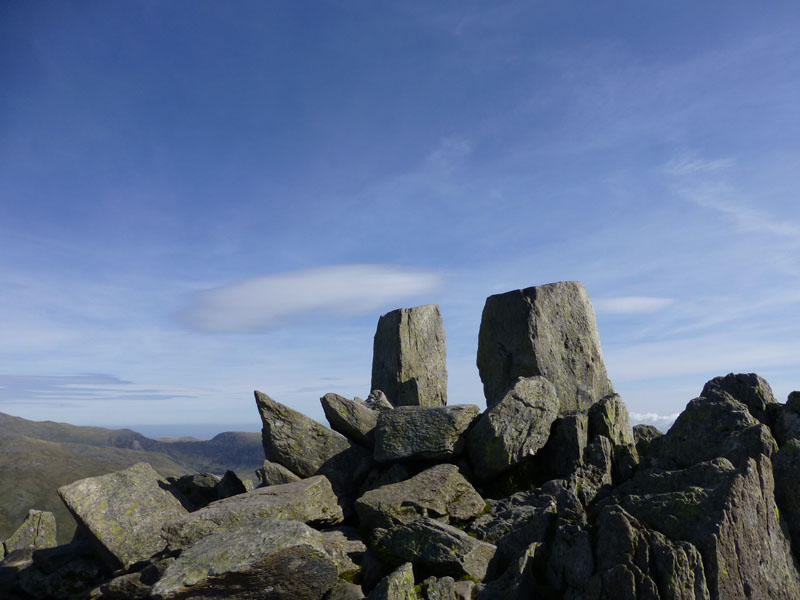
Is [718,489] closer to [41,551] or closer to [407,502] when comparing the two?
[407,502]

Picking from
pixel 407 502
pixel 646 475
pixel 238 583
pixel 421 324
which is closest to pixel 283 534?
pixel 238 583

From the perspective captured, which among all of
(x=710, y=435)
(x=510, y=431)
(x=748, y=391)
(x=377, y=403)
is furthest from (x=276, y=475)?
(x=748, y=391)

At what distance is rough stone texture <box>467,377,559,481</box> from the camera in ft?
49.2

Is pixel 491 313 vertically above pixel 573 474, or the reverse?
pixel 491 313

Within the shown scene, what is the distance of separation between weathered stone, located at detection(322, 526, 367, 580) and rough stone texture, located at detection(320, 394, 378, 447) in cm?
Answer: 324

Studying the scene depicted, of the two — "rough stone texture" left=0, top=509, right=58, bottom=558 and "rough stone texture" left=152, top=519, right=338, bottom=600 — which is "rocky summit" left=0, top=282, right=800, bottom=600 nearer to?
"rough stone texture" left=152, top=519, right=338, bottom=600

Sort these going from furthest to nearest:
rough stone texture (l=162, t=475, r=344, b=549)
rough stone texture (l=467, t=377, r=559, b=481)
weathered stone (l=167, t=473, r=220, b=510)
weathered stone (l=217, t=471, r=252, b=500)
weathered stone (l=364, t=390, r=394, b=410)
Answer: weathered stone (l=364, t=390, r=394, b=410) → weathered stone (l=167, t=473, r=220, b=510) → weathered stone (l=217, t=471, r=252, b=500) → rough stone texture (l=467, t=377, r=559, b=481) → rough stone texture (l=162, t=475, r=344, b=549)

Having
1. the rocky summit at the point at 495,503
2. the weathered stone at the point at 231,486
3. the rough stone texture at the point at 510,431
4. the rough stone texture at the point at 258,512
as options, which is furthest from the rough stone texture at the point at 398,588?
the weathered stone at the point at 231,486

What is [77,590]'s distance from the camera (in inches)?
593

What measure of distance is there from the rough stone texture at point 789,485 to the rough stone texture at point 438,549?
5.77 metres

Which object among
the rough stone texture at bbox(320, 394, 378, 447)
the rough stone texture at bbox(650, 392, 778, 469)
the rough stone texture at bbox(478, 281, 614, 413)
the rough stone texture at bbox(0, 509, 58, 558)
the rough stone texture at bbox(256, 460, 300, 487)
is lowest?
the rough stone texture at bbox(0, 509, 58, 558)

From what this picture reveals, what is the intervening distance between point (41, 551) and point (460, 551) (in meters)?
12.7

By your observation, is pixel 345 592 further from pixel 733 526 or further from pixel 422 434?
pixel 733 526

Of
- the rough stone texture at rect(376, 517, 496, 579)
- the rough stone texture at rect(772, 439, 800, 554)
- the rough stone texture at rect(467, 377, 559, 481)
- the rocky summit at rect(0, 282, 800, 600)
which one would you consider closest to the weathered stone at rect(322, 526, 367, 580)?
the rocky summit at rect(0, 282, 800, 600)
